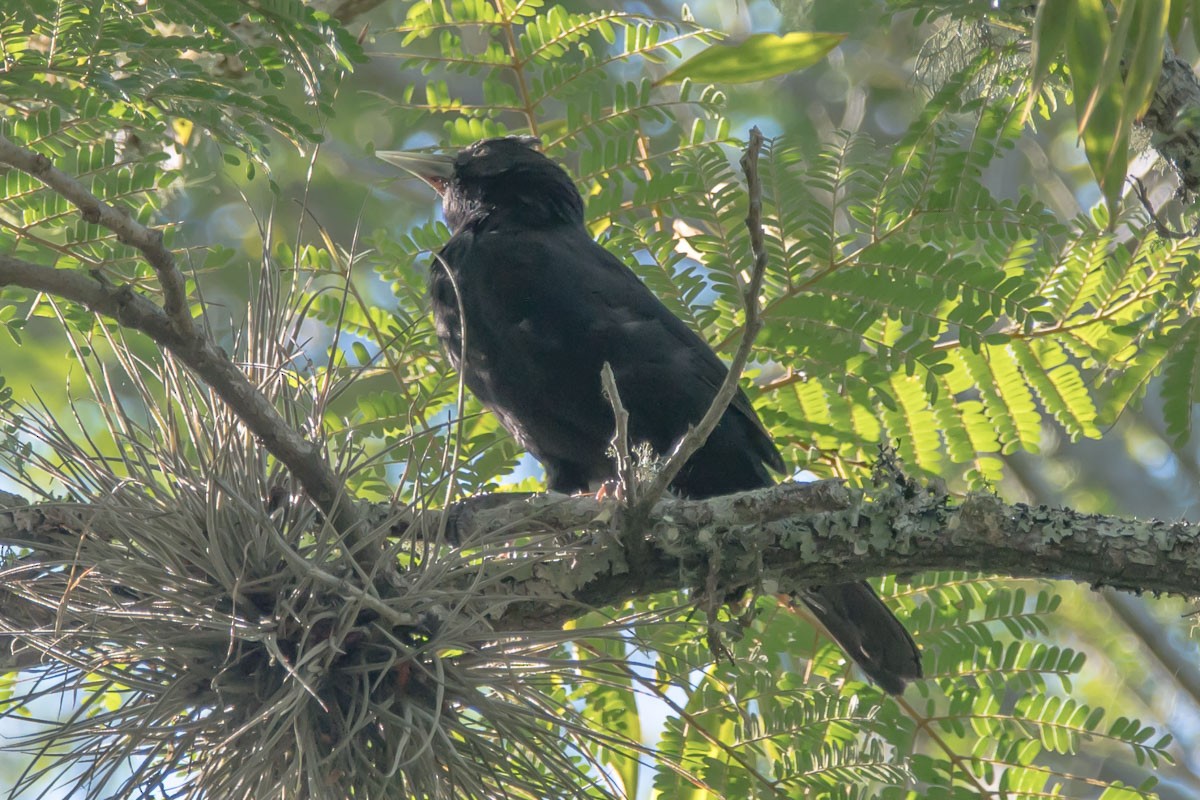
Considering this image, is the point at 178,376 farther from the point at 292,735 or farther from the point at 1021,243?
the point at 1021,243

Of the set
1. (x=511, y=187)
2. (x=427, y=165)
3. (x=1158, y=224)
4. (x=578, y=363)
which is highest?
(x=427, y=165)

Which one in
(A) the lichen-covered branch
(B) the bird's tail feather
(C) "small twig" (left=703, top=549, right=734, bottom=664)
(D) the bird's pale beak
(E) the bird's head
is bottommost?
(C) "small twig" (left=703, top=549, right=734, bottom=664)

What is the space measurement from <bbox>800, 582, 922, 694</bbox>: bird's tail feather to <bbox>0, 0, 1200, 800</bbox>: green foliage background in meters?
0.11

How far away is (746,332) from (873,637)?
4.70 ft

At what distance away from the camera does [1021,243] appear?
12.4 ft

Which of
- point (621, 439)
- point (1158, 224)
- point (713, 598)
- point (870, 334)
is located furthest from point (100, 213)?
point (870, 334)

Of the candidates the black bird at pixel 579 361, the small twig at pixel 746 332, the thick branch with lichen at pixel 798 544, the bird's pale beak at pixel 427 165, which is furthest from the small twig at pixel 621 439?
the bird's pale beak at pixel 427 165

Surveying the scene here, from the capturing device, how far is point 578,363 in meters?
3.79

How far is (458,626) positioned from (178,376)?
2.96ft

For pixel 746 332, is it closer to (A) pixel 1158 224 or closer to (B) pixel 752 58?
(A) pixel 1158 224

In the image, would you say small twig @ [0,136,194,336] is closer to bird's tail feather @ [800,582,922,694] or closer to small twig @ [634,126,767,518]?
small twig @ [634,126,767,518]

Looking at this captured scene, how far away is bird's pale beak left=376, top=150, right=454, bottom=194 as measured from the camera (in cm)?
454

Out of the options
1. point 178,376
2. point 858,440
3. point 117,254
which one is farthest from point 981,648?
point 117,254

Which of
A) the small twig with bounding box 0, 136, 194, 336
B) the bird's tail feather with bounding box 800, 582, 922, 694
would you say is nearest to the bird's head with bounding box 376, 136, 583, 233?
the bird's tail feather with bounding box 800, 582, 922, 694
